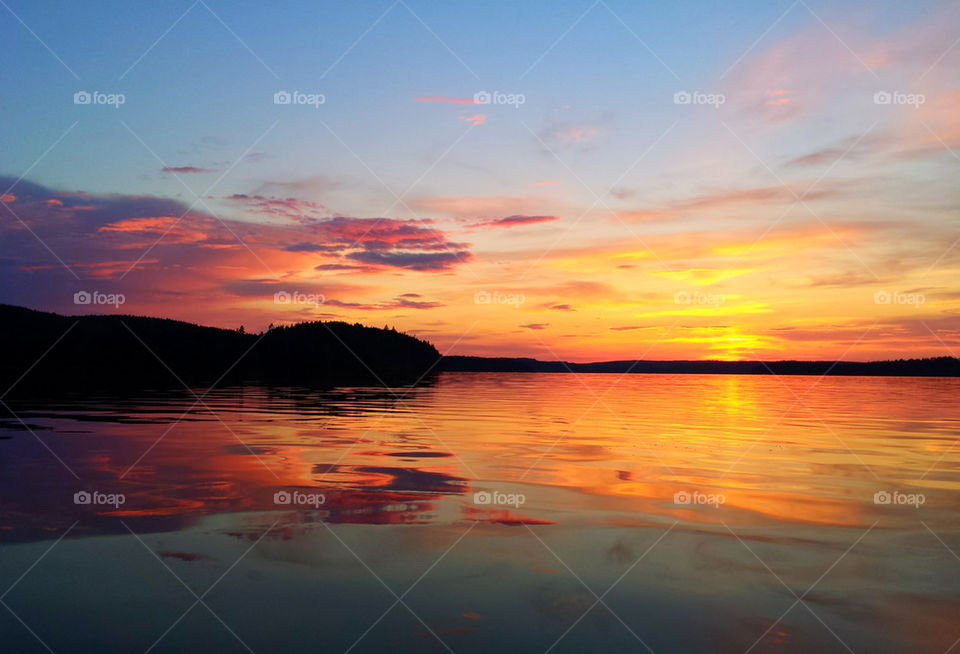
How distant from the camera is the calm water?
6359 mm

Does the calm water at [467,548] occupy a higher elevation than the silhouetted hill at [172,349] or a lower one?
lower

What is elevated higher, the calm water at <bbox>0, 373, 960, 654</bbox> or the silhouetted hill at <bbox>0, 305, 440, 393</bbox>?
the silhouetted hill at <bbox>0, 305, 440, 393</bbox>

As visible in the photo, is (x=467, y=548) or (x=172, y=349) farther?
(x=172, y=349)

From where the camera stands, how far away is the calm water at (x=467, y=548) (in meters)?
6.36

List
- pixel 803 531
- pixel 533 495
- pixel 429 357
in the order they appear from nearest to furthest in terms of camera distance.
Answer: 1. pixel 803 531
2. pixel 533 495
3. pixel 429 357

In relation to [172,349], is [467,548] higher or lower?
lower

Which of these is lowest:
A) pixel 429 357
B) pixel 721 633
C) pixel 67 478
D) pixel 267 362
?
pixel 721 633

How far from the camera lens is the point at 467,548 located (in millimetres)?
8875

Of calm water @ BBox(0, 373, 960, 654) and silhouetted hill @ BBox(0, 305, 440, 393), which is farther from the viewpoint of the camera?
silhouetted hill @ BBox(0, 305, 440, 393)

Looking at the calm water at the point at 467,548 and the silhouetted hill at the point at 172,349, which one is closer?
the calm water at the point at 467,548

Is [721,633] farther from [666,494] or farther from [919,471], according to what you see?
[919,471]

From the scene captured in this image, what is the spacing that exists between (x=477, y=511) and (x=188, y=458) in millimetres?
8200

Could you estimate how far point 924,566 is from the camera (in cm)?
849

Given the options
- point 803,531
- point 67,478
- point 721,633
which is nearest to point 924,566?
point 803,531
